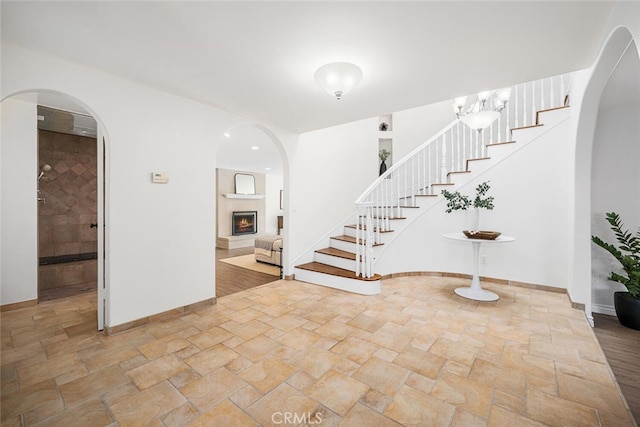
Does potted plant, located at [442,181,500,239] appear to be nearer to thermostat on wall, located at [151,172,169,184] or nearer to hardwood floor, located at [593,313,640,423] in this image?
hardwood floor, located at [593,313,640,423]

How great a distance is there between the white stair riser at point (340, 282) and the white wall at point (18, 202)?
10.9 ft

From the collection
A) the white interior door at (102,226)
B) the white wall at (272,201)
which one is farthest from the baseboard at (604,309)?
the white wall at (272,201)

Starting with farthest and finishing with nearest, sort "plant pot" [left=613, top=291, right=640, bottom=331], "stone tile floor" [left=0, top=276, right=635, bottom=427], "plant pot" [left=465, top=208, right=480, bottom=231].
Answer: "plant pot" [left=465, top=208, right=480, bottom=231] < "plant pot" [left=613, top=291, right=640, bottom=331] < "stone tile floor" [left=0, top=276, right=635, bottom=427]

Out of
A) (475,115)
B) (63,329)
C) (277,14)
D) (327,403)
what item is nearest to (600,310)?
(475,115)

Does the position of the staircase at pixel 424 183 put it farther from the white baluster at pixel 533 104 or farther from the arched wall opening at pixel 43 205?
the arched wall opening at pixel 43 205

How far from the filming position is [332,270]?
4.08 metres

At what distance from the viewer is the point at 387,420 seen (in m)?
1.49

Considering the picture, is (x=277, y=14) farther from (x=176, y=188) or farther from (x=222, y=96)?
(x=176, y=188)

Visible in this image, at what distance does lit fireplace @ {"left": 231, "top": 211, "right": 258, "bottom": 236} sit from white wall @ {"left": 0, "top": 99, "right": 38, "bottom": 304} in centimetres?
517

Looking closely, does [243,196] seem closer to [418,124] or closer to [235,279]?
[235,279]

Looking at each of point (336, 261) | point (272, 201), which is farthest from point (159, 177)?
point (272, 201)

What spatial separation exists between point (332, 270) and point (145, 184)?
2670 mm

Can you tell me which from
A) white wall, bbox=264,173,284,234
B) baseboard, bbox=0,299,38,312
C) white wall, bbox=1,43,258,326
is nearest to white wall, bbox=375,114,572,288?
white wall, bbox=1,43,258,326

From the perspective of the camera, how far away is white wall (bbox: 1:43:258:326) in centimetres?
230
